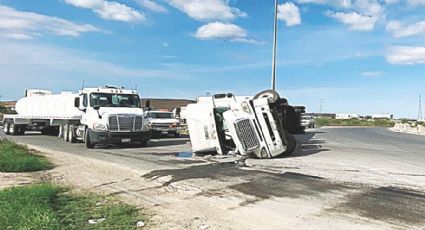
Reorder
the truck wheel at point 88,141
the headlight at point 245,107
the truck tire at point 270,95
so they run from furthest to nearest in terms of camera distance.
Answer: the truck wheel at point 88,141, the truck tire at point 270,95, the headlight at point 245,107

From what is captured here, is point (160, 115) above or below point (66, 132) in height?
above

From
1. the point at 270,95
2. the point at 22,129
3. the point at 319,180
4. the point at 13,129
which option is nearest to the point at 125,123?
the point at 270,95

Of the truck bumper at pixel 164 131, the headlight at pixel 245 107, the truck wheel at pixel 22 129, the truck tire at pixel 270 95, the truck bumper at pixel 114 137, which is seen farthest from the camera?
the truck wheel at pixel 22 129

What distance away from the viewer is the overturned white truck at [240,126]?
15883mm

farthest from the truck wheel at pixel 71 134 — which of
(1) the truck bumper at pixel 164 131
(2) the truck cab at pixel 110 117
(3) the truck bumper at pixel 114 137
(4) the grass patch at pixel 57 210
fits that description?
(4) the grass patch at pixel 57 210

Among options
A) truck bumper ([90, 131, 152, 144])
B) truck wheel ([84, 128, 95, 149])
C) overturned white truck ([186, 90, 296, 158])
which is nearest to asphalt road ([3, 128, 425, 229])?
overturned white truck ([186, 90, 296, 158])

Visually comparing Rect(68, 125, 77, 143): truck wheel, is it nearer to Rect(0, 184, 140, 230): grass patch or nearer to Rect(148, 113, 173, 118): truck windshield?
Rect(148, 113, 173, 118): truck windshield

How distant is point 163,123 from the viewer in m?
29.3

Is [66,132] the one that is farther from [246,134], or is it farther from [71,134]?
[246,134]

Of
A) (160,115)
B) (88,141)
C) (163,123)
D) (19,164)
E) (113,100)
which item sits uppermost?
(113,100)

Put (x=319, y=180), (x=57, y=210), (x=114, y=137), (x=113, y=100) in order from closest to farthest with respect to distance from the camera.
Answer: (x=57, y=210) → (x=319, y=180) → (x=114, y=137) → (x=113, y=100)

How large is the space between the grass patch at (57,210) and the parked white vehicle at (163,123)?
2014 cm

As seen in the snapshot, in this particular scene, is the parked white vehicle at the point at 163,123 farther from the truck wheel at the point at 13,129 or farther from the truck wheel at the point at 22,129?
the truck wheel at the point at 13,129

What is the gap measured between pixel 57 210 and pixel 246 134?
9493 millimetres
